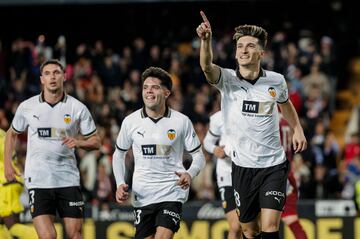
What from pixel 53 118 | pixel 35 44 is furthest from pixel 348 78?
pixel 53 118

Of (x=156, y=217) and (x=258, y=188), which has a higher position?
(x=258, y=188)

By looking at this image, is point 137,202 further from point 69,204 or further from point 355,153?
point 355,153

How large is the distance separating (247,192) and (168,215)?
92 cm

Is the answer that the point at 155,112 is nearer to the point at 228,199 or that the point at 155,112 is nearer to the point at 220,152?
the point at 220,152

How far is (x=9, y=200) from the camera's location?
42.7 feet

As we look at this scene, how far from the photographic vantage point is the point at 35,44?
25547 millimetres

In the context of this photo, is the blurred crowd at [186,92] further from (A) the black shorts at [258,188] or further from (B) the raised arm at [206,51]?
(B) the raised arm at [206,51]

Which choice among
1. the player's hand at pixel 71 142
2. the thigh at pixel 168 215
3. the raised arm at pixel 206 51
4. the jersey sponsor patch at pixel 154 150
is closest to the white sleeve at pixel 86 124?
the player's hand at pixel 71 142

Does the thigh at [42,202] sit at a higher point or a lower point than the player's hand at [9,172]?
lower

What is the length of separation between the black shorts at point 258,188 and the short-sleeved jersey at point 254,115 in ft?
0.24

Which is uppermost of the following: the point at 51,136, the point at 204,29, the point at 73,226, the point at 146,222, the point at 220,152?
the point at 204,29

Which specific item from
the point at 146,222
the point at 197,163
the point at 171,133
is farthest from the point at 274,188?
the point at 146,222

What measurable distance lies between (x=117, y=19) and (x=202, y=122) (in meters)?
7.76

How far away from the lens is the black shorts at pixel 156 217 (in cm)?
1102
